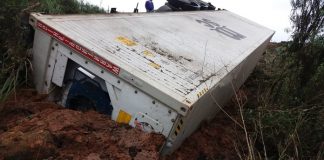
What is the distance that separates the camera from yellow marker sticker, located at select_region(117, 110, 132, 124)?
3820 mm

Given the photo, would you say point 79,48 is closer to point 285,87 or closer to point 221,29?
point 285,87

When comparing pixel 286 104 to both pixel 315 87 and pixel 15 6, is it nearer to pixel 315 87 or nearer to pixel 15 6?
pixel 315 87

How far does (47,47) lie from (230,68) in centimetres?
219

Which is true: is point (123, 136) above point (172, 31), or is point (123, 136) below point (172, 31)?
below

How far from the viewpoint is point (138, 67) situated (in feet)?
12.7

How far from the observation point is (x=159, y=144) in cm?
362

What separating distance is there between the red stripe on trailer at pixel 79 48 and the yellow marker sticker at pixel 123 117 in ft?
1.30

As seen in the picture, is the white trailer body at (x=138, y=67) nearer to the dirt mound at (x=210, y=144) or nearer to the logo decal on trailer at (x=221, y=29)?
the dirt mound at (x=210, y=144)

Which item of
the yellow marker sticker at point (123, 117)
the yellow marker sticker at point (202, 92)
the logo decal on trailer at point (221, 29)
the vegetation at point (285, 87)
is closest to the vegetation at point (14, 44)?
the vegetation at point (285, 87)

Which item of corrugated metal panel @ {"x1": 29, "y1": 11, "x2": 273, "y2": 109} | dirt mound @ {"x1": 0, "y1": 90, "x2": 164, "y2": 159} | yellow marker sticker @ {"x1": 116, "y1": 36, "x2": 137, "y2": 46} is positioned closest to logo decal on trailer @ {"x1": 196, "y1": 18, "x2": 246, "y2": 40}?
corrugated metal panel @ {"x1": 29, "y1": 11, "x2": 273, "y2": 109}

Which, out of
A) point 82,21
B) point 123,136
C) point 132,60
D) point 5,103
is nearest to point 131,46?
point 132,60

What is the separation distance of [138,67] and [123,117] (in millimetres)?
505

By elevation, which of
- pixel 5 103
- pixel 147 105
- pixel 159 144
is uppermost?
pixel 147 105

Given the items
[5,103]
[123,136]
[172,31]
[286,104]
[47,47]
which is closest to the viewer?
[123,136]
